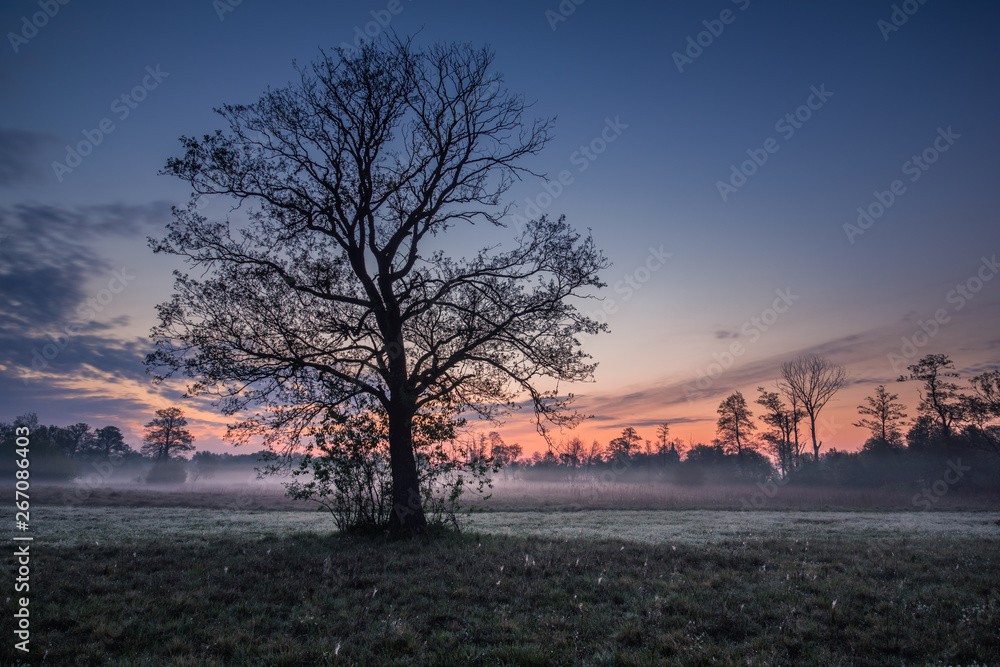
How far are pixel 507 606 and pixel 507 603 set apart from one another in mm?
278

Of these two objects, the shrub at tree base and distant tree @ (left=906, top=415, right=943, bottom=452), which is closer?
the shrub at tree base

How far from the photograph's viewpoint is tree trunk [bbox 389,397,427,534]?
45.6ft

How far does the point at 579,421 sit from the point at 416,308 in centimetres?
664

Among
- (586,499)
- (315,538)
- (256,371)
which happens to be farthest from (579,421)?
(586,499)

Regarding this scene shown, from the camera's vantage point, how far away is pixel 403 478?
46.4 ft

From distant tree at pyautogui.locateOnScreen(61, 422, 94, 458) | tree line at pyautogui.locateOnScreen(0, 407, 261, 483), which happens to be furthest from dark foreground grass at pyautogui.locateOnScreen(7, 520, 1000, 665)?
distant tree at pyautogui.locateOnScreen(61, 422, 94, 458)

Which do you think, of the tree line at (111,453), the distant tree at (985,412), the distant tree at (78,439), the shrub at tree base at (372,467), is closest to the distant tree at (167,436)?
the tree line at (111,453)

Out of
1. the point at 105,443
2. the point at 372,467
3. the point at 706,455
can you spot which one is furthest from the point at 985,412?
the point at 105,443

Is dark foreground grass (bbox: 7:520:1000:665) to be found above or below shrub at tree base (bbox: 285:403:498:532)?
below

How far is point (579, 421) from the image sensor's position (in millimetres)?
14984

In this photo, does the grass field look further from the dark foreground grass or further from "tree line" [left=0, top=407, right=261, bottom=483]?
"tree line" [left=0, top=407, right=261, bottom=483]

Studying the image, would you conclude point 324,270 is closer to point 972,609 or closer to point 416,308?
point 416,308

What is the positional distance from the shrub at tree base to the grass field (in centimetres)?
173

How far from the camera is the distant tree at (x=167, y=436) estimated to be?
75825 mm
